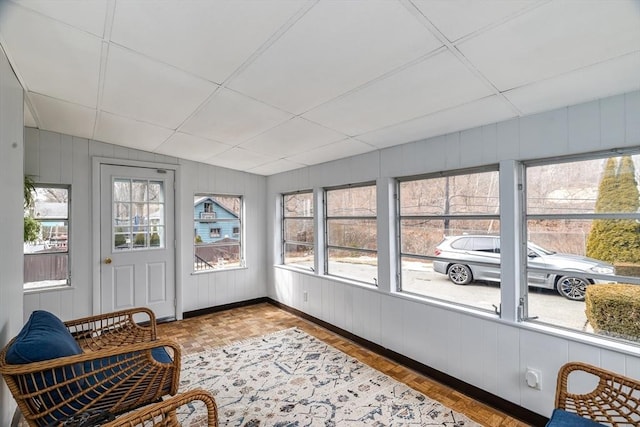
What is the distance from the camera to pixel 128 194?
12.6 feet

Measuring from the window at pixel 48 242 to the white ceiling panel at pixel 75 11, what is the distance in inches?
104

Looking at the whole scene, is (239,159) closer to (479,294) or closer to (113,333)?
(113,333)

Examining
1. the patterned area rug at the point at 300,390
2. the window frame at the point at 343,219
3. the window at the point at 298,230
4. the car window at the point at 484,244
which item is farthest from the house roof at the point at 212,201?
the car window at the point at 484,244

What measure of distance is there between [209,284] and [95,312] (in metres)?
1.37

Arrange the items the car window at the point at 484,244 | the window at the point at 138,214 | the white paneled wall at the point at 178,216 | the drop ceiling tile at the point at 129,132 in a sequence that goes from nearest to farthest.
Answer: the car window at the point at 484,244 → the drop ceiling tile at the point at 129,132 → the white paneled wall at the point at 178,216 → the window at the point at 138,214

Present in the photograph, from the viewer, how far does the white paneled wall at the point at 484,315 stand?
5.86ft

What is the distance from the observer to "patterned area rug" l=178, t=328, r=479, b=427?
2.08 metres

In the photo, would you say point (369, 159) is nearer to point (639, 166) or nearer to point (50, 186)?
point (639, 166)

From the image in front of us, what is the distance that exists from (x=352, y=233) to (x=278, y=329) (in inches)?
61.1

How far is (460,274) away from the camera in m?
2.57

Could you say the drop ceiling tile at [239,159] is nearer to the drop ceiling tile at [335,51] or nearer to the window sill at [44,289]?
the drop ceiling tile at [335,51]

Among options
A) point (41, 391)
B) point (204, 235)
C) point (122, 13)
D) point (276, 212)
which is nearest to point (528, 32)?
point (122, 13)

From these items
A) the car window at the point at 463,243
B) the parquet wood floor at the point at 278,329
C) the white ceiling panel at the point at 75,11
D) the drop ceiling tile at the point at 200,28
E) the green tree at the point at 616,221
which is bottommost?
the parquet wood floor at the point at 278,329

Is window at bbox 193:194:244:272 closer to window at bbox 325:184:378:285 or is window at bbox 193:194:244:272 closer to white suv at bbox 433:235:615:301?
window at bbox 325:184:378:285
